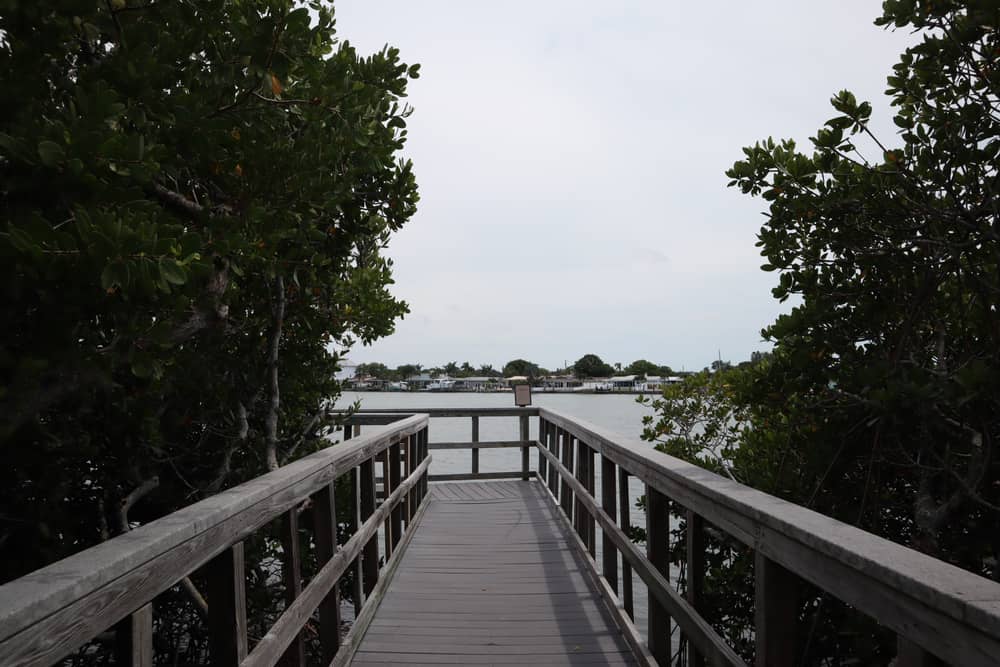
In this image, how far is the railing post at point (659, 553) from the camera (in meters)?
2.76

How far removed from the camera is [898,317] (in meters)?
3.15

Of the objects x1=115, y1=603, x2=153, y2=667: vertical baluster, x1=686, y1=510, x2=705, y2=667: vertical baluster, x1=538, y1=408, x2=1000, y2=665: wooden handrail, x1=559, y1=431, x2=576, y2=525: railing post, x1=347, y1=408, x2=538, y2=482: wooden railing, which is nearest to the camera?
x1=538, y1=408, x2=1000, y2=665: wooden handrail

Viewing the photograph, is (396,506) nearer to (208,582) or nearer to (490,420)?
(208,582)

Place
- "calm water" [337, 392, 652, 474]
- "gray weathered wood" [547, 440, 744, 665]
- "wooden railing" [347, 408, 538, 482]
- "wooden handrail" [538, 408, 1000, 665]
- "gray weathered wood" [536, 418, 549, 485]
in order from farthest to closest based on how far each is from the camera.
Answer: "calm water" [337, 392, 652, 474], "wooden railing" [347, 408, 538, 482], "gray weathered wood" [536, 418, 549, 485], "gray weathered wood" [547, 440, 744, 665], "wooden handrail" [538, 408, 1000, 665]

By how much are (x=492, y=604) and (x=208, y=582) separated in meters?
2.64

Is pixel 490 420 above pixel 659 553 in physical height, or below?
below

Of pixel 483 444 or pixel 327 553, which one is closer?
pixel 327 553

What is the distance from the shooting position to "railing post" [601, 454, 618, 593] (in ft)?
12.9

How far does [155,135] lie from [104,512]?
8.14ft

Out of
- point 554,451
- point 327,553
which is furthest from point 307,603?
Answer: point 554,451

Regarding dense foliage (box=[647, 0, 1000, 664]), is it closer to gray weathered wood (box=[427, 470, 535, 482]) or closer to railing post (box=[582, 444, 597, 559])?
railing post (box=[582, 444, 597, 559])

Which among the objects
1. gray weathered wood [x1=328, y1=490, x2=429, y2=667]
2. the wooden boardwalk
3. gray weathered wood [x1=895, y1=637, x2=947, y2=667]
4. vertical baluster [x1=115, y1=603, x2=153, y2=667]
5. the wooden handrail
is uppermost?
the wooden handrail

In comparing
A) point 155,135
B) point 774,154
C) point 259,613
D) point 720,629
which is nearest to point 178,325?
point 155,135

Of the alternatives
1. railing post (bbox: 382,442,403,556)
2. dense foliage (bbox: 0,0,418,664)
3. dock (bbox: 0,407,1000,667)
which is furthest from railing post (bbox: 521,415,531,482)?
dense foliage (bbox: 0,0,418,664)
